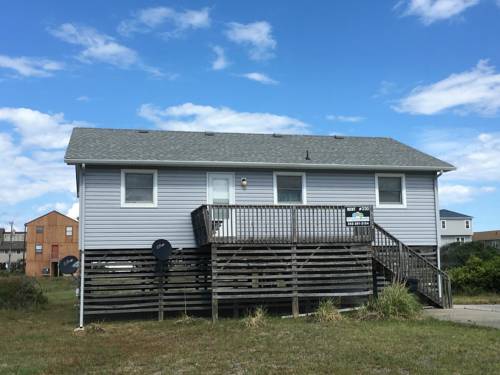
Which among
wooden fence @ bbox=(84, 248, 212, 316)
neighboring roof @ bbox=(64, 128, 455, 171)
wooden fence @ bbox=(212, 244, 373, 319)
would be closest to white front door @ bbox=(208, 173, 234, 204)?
neighboring roof @ bbox=(64, 128, 455, 171)

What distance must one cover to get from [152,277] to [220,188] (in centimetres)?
337

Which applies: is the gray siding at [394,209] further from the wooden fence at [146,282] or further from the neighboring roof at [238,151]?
the wooden fence at [146,282]

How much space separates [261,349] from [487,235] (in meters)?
78.4

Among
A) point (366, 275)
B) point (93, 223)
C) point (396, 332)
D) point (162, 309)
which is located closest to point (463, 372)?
point (396, 332)

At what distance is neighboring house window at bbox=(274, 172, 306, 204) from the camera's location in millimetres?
18011

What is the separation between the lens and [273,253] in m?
16.2

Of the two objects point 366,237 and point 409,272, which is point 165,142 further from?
point 409,272

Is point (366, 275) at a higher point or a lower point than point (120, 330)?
higher

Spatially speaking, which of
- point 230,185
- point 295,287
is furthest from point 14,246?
point 295,287

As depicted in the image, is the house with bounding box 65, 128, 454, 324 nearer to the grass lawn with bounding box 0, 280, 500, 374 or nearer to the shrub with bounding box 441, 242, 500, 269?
the grass lawn with bounding box 0, 280, 500, 374

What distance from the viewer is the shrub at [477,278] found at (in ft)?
77.8

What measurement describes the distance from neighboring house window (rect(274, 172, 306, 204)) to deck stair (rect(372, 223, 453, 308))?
2.60 metres

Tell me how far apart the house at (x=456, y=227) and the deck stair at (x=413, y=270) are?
2158 inches

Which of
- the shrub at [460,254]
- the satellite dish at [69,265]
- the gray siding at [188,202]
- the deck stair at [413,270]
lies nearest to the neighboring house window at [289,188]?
the gray siding at [188,202]
